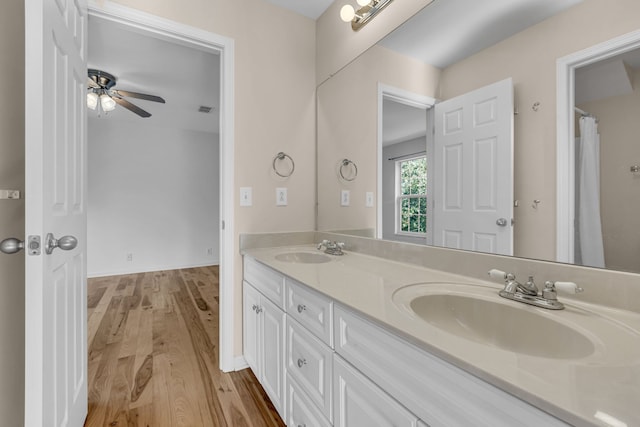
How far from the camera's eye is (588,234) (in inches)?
33.1

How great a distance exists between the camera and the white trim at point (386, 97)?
1.32m

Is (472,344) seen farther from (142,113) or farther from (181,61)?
(142,113)

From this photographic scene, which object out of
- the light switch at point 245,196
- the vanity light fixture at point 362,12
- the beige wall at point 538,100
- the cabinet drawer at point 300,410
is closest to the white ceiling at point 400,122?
the beige wall at point 538,100

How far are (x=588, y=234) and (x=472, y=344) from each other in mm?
582

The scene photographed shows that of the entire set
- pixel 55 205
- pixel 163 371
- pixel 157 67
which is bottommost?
pixel 163 371

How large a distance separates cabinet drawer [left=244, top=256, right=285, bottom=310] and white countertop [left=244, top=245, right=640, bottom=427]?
0.35m

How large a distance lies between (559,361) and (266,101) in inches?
74.1

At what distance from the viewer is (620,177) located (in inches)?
A: 30.1

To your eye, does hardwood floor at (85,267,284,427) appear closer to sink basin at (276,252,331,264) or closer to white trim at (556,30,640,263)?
sink basin at (276,252,331,264)

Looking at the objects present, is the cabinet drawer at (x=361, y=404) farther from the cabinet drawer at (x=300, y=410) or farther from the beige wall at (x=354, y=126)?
the beige wall at (x=354, y=126)

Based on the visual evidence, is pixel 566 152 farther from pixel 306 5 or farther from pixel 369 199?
pixel 306 5

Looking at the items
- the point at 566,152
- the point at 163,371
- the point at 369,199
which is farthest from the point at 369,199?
the point at 163,371

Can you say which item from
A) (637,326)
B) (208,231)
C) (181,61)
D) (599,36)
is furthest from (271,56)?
(208,231)

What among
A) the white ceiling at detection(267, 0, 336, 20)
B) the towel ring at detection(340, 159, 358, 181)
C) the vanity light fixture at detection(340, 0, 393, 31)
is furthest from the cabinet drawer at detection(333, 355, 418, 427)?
the white ceiling at detection(267, 0, 336, 20)
